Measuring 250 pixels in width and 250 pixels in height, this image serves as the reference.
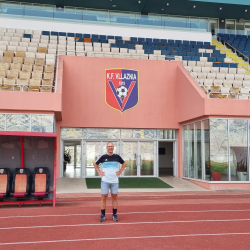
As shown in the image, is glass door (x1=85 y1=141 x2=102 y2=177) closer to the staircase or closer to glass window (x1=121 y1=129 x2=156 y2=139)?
glass window (x1=121 y1=129 x2=156 y2=139)

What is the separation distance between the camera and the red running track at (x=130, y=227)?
5.91 metres

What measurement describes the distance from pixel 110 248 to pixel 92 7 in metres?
27.8

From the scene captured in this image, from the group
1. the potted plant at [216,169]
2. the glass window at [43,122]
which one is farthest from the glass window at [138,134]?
the glass window at [43,122]

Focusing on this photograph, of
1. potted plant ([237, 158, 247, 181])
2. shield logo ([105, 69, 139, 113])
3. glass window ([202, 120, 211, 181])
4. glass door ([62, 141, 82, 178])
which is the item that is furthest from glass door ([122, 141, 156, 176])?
potted plant ([237, 158, 247, 181])

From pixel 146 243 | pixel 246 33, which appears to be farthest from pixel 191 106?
pixel 246 33

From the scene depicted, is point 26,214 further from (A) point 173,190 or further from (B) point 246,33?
(B) point 246,33

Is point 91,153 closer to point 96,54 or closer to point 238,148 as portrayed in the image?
point 96,54

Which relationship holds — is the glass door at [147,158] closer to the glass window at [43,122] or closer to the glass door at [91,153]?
the glass door at [91,153]

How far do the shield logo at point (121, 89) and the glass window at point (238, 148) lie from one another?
5.40 metres

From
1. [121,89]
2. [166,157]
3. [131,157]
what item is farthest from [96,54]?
[166,157]

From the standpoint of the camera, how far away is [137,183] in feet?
53.5

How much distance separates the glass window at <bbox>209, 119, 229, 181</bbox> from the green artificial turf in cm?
225

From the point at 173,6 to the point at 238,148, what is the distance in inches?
739

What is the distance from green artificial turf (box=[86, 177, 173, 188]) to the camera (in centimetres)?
1558
